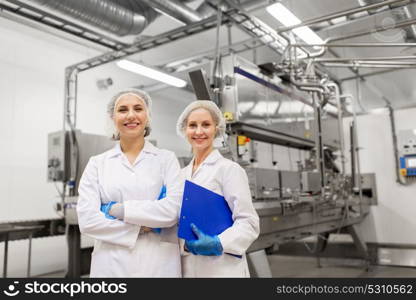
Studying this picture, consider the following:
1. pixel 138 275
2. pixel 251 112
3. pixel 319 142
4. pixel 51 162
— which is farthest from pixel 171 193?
pixel 51 162

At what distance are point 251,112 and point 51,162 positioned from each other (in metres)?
2.37

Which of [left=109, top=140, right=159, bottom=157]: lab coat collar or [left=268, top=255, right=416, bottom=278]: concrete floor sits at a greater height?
[left=109, top=140, right=159, bottom=157]: lab coat collar

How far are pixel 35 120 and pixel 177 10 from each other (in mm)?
2334

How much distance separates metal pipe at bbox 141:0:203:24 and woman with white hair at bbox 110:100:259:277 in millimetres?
2214

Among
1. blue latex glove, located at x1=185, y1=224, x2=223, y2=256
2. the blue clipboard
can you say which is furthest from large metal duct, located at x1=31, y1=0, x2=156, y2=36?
blue latex glove, located at x1=185, y1=224, x2=223, y2=256

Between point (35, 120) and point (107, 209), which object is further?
point (35, 120)

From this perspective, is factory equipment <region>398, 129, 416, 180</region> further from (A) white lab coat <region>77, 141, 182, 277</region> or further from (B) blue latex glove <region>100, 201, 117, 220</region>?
(B) blue latex glove <region>100, 201, 117, 220</region>

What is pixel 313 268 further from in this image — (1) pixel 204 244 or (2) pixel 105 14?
(2) pixel 105 14

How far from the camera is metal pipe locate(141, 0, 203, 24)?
3.22m

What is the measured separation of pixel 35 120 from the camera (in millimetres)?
4359

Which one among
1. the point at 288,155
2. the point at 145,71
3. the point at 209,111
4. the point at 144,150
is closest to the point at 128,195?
the point at 144,150

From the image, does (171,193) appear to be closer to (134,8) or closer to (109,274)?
(109,274)

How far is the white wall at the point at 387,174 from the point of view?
2.14 metres

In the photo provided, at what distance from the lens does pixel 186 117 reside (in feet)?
4.61
